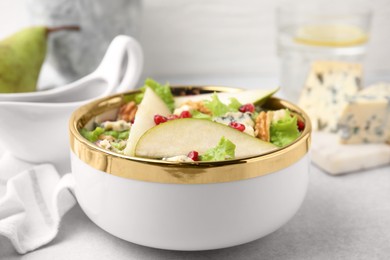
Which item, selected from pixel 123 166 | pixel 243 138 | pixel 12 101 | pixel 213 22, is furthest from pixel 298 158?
pixel 213 22

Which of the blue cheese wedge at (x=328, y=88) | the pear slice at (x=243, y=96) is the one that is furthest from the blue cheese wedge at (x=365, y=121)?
the pear slice at (x=243, y=96)

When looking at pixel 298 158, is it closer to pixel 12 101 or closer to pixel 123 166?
pixel 123 166

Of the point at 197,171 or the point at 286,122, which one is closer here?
the point at 197,171

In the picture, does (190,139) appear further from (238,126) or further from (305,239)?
(305,239)

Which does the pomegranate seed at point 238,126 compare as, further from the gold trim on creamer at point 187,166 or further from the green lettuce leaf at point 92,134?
the green lettuce leaf at point 92,134

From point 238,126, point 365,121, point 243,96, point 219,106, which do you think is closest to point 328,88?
point 365,121

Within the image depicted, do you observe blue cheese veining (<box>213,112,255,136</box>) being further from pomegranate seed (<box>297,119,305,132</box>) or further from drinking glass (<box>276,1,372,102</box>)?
drinking glass (<box>276,1,372,102</box>)

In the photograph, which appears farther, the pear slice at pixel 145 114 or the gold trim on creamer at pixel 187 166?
the pear slice at pixel 145 114
